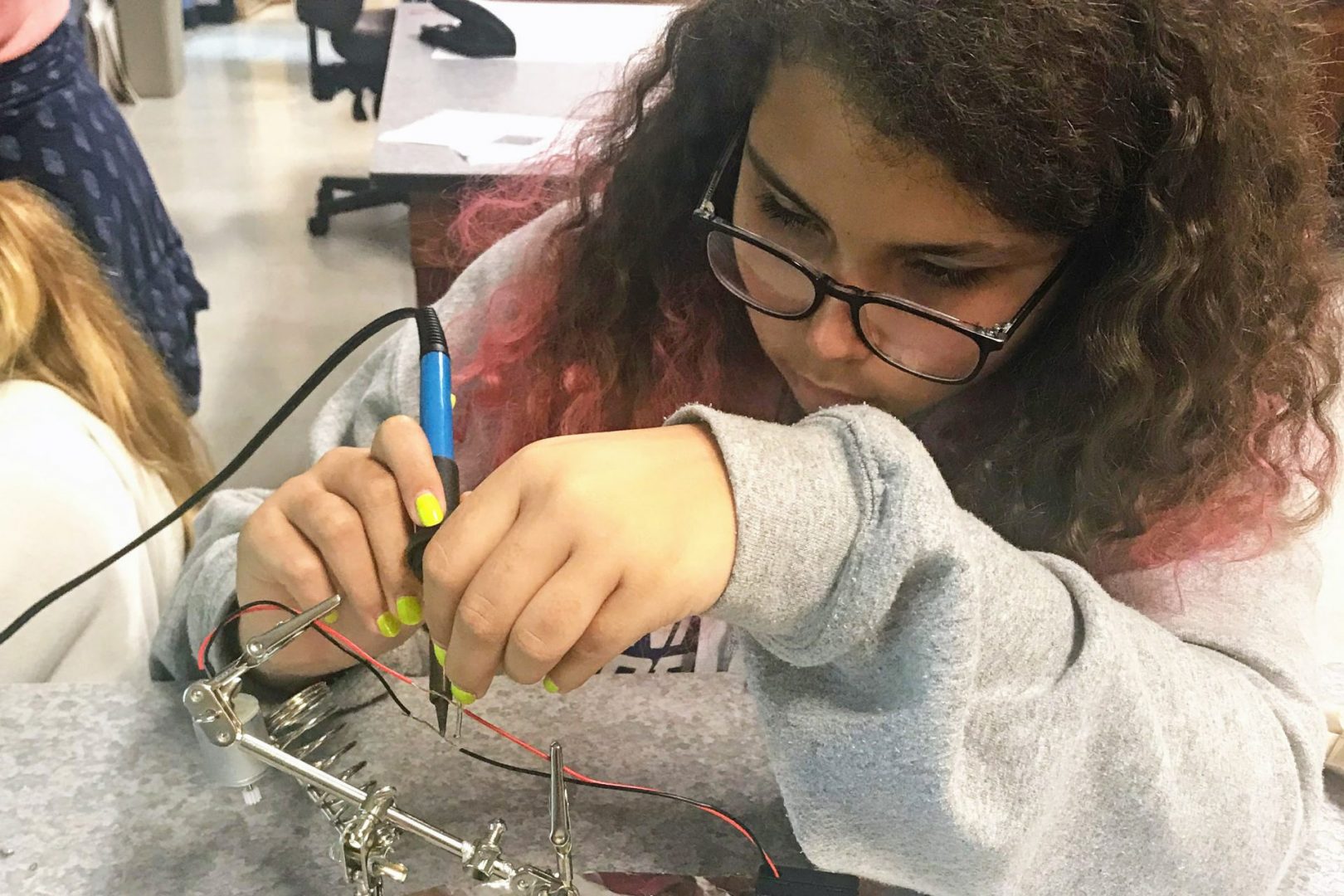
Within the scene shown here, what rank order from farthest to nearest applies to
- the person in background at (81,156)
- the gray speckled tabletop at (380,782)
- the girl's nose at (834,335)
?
the person in background at (81,156) → the girl's nose at (834,335) → the gray speckled tabletop at (380,782)

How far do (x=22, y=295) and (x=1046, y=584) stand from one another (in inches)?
36.8

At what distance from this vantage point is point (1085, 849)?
0.51 meters

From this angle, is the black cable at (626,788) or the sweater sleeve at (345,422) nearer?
the black cable at (626,788)

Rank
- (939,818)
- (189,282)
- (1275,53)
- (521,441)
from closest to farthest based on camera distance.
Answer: (939,818) < (1275,53) < (521,441) < (189,282)

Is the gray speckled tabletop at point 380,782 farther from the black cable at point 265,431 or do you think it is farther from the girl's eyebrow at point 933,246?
the girl's eyebrow at point 933,246

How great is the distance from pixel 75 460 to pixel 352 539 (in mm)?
539

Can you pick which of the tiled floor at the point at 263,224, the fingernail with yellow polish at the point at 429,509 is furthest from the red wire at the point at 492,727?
the tiled floor at the point at 263,224

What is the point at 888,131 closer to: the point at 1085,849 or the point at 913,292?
the point at 913,292

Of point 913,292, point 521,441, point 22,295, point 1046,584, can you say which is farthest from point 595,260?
point 22,295

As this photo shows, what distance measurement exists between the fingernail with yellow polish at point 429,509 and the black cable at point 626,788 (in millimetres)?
167

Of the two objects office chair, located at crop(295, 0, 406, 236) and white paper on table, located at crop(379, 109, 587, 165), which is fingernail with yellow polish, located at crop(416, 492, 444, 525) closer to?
white paper on table, located at crop(379, 109, 587, 165)

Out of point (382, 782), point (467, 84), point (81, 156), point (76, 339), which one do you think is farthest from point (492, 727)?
point (467, 84)

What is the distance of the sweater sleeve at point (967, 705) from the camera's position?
430 mm

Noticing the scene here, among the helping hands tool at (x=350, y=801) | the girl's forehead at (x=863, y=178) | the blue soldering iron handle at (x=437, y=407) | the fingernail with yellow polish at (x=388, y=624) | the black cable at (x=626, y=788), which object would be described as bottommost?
the black cable at (x=626, y=788)
